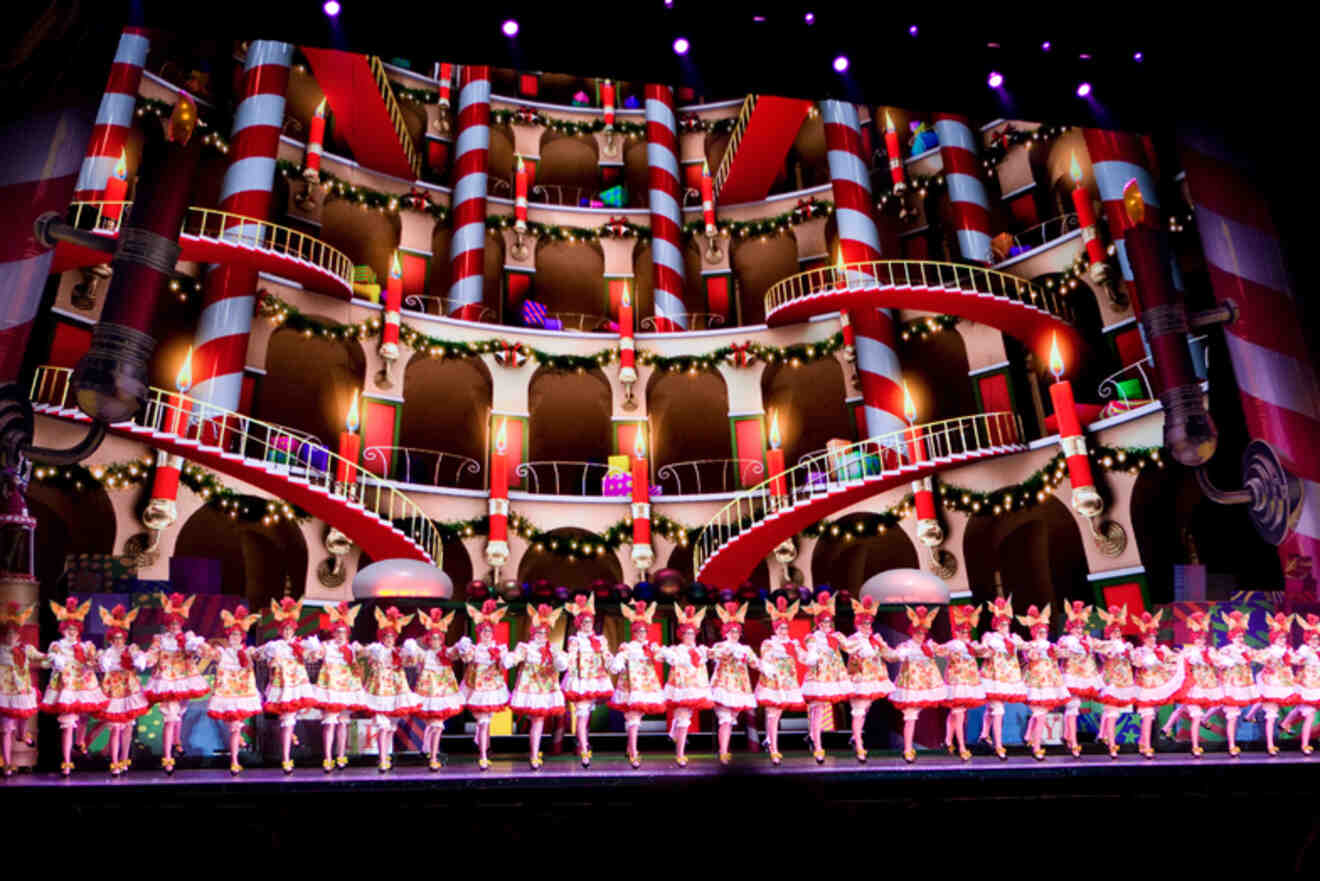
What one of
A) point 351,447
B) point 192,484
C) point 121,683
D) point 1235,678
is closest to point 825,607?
point 1235,678

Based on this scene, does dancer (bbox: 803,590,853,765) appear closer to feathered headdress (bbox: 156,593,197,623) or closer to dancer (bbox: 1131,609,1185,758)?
dancer (bbox: 1131,609,1185,758)

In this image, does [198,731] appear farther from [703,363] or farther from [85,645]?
[703,363]

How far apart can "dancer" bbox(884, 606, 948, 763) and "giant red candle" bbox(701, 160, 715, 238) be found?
44.1ft

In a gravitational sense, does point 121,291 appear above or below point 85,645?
above

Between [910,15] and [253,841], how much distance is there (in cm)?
670

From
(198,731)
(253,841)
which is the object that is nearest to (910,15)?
(253,841)

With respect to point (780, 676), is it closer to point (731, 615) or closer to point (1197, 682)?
point (731, 615)

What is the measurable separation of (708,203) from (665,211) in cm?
107

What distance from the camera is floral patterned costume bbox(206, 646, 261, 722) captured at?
6840 mm

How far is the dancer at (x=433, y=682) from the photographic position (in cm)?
723

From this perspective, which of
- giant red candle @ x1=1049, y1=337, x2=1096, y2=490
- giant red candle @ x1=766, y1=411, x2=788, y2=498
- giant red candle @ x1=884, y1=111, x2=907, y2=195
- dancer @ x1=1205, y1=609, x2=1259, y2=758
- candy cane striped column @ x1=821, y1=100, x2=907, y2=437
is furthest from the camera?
giant red candle @ x1=884, y1=111, x2=907, y2=195

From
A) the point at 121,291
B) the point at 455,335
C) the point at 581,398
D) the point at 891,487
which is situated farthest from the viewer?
the point at 581,398

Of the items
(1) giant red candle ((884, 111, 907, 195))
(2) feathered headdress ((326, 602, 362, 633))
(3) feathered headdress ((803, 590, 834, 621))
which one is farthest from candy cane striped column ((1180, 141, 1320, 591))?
(1) giant red candle ((884, 111, 907, 195))

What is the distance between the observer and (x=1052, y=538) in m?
17.0
